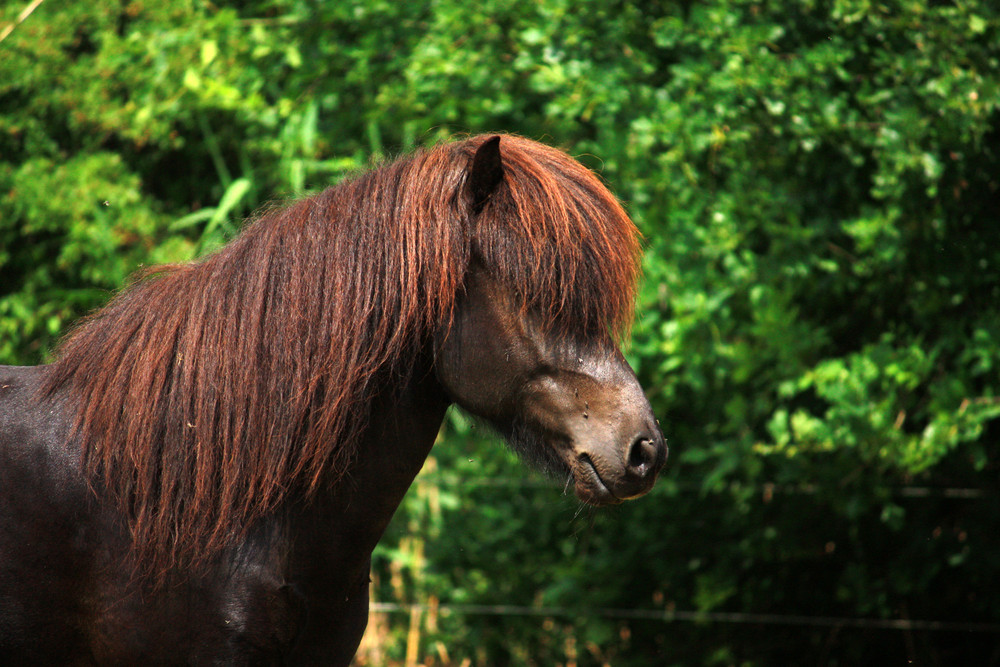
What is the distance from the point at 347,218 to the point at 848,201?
2846mm

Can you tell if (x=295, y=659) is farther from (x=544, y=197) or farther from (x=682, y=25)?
(x=682, y=25)

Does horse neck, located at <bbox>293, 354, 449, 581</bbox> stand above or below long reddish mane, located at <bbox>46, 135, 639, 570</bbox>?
below

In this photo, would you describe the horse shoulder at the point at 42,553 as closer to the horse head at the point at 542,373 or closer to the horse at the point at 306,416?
the horse at the point at 306,416

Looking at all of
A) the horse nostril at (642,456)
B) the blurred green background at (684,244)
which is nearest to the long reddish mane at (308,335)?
the horse nostril at (642,456)

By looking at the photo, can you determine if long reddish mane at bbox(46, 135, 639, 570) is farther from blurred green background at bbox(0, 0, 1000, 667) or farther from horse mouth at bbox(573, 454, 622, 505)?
blurred green background at bbox(0, 0, 1000, 667)

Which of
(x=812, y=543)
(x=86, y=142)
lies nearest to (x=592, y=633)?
(x=812, y=543)

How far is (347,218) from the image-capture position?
1689 mm

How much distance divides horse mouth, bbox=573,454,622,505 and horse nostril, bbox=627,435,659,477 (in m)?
0.06

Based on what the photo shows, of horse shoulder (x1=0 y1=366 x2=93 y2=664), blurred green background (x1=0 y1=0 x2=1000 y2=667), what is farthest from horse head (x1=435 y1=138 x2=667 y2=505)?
blurred green background (x1=0 y1=0 x2=1000 y2=667)

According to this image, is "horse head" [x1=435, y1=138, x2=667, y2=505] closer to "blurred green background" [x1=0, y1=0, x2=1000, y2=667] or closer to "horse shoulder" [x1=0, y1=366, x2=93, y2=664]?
"horse shoulder" [x1=0, y1=366, x2=93, y2=664]

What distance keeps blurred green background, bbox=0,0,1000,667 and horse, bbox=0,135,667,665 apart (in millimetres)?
1364

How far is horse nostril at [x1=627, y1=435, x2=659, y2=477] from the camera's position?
1570 mm

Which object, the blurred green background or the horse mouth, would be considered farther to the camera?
the blurred green background

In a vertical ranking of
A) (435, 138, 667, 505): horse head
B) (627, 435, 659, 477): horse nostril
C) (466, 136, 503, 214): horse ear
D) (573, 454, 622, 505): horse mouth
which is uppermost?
(466, 136, 503, 214): horse ear
